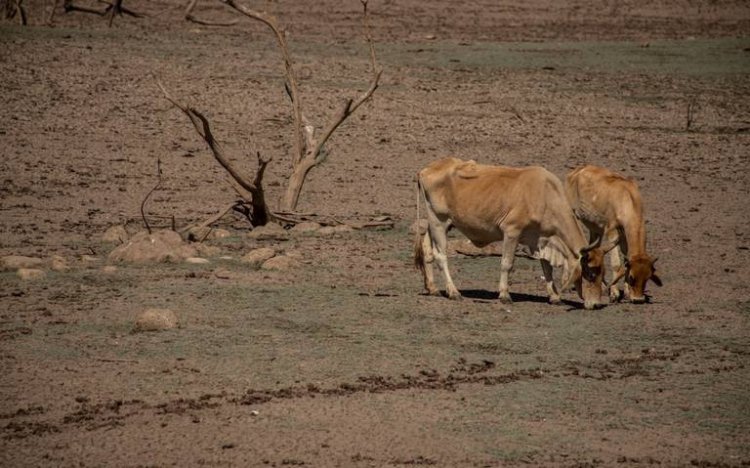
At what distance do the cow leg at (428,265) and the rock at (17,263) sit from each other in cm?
380

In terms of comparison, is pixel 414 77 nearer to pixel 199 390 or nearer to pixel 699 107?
pixel 699 107

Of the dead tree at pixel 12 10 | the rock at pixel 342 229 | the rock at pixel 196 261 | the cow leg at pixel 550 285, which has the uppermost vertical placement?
the dead tree at pixel 12 10

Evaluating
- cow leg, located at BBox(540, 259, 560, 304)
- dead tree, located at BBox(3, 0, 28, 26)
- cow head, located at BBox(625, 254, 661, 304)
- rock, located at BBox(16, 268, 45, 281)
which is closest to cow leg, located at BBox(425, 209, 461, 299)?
cow leg, located at BBox(540, 259, 560, 304)

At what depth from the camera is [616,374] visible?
11.4 m

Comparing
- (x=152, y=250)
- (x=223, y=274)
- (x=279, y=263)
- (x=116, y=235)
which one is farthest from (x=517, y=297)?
(x=116, y=235)

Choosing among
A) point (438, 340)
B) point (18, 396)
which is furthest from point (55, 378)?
point (438, 340)

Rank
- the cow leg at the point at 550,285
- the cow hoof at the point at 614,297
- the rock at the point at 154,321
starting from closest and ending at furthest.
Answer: the rock at the point at 154,321, the cow leg at the point at 550,285, the cow hoof at the point at 614,297

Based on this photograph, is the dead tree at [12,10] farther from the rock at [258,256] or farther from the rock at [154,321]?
the rock at [154,321]

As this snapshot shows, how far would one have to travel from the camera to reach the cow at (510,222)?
13.6 m

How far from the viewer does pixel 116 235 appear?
1602 cm

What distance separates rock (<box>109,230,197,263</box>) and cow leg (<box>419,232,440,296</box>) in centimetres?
256

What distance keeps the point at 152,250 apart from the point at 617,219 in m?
4.69

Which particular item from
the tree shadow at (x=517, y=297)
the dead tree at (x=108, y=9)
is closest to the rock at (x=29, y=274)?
the tree shadow at (x=517, y=297)

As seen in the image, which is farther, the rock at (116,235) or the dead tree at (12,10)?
the dead tree at (12,10)
